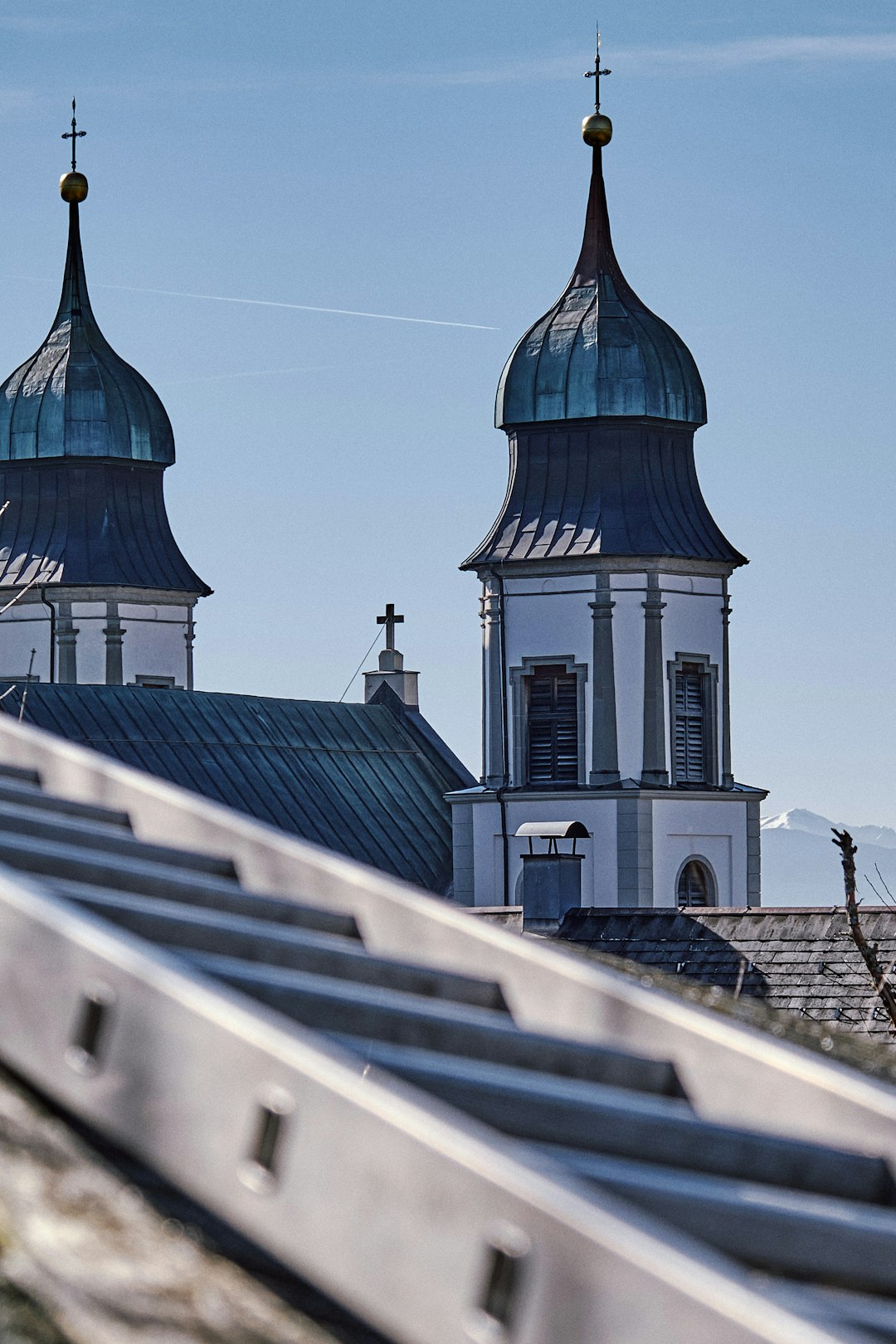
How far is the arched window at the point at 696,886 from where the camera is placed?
45469 millimetres

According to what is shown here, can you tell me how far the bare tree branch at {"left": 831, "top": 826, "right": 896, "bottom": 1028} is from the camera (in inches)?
521

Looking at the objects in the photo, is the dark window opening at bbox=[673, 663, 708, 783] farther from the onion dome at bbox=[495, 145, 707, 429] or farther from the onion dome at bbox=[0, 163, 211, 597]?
the onion dome at bbox=[0, 163, 211, 597]

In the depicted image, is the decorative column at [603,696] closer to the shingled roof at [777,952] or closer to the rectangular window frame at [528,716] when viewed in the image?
the rectangular window frame at [528,716]

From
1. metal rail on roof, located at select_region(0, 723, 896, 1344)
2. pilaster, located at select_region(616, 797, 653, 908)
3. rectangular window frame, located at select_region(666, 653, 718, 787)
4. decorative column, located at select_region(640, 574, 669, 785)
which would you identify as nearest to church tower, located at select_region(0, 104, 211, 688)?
decorative column, located at select_region(640, 574, 669, 785)

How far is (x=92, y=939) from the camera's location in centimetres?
185

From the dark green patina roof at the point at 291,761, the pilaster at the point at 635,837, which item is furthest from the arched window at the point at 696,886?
the dark green patina roof at the point at 291,761

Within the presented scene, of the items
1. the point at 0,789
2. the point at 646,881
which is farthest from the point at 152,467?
the point at 0,789

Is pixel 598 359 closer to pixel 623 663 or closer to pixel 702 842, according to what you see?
pixel 623 663

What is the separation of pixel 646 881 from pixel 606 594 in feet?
15.7

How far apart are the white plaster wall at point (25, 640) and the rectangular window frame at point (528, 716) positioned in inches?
393

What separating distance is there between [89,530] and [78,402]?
2.61 metres

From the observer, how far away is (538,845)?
43.4 metres

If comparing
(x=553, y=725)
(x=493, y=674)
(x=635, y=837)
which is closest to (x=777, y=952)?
(x=635, y=837)

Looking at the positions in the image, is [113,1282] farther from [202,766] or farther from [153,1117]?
[202,766]
